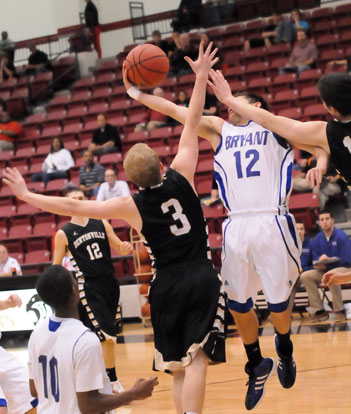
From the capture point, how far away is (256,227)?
203 inches

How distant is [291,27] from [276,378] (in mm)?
10774

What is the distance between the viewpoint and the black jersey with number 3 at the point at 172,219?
4633mm

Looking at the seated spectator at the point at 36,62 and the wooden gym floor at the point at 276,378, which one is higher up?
the seated spectator at the point at 36,62

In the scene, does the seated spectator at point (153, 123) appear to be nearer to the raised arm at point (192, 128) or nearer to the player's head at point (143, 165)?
the raised arm at point (192, 128)

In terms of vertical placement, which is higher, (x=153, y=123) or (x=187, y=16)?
(x=187, y=16)

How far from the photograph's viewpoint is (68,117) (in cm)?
1775

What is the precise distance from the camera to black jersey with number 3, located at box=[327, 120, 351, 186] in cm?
448

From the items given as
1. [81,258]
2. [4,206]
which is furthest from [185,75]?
[81,258]

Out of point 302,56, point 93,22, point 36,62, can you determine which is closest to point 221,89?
point 302,56

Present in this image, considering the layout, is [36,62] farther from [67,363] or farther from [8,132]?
[67,363]

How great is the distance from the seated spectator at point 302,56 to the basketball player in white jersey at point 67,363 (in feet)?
40.5

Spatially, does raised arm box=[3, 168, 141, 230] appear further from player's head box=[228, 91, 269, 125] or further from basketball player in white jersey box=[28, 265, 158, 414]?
player's head box=[228, 91, 269, 125]

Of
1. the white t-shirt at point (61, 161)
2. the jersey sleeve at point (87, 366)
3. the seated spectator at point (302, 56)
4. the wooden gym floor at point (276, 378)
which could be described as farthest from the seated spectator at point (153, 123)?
the jersey sleeve at point (87, 366)

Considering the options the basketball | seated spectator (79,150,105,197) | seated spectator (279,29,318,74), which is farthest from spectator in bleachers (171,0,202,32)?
the basketball
